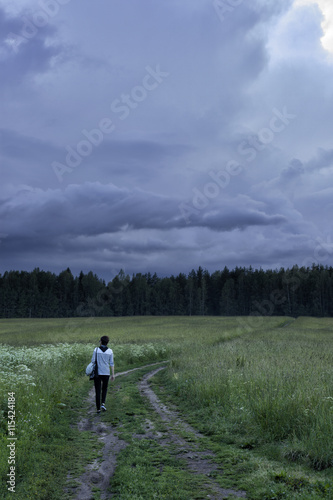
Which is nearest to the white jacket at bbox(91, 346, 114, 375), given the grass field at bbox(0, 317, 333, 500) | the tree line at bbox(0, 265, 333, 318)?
the grass field at bbox(0, 317, 333, 500)

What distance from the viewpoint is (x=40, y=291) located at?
423 feet

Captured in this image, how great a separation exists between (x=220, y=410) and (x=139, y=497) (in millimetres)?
5626

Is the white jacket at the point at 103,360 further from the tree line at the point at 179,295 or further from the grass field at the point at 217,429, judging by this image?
the tree line at the point at 179,295

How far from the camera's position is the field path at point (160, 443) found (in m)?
6.35

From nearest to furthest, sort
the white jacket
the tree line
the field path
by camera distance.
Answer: the field path, the white jacket, the tree line

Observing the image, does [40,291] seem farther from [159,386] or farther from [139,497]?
[139,497]

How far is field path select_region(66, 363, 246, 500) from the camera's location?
20.8 ft

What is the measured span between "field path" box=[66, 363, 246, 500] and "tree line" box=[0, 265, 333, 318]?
4655 inches

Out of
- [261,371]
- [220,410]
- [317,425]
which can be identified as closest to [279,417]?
[317,425]

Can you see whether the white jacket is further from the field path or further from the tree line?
the tree line

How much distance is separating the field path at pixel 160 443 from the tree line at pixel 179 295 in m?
118

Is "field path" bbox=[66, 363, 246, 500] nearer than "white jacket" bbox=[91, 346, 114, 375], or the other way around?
"field path" bbox=[66, 363, 246, 500]

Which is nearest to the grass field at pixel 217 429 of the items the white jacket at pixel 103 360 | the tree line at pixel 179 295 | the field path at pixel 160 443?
the field path at pixel 160 443

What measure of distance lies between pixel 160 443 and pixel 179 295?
439 feet
